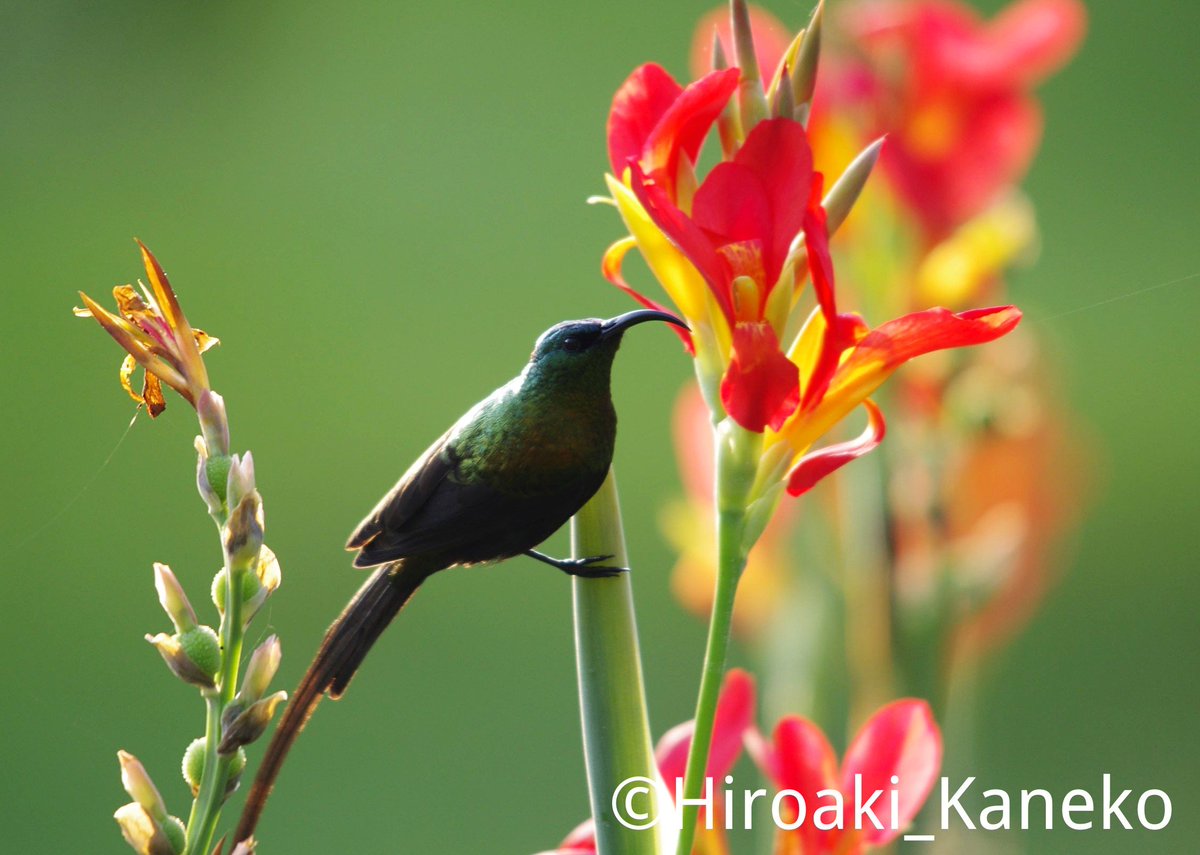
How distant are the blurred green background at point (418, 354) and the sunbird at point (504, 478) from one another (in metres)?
1.28

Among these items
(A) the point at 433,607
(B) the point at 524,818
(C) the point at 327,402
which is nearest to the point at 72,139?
(C) the point at 327,402

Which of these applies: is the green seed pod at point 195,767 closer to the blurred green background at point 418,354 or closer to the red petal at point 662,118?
the red petal at point 662,118

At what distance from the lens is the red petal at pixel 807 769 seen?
0.79ft

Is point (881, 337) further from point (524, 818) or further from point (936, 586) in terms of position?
point (524, 818)

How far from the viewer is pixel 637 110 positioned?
0.67 feet

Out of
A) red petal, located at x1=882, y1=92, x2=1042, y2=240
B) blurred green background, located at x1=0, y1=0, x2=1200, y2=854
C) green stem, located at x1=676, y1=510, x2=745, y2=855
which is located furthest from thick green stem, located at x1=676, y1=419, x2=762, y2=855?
blurred green background, located at x1=0, y1=0, x2=1200, y2=854

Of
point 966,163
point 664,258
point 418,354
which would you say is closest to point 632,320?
point 664,258

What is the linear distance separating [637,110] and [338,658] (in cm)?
9

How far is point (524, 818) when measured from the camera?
175 cm

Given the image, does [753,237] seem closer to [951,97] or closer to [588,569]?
[588,569]

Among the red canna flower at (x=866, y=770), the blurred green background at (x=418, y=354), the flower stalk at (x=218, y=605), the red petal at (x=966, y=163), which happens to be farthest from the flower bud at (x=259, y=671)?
the blurred green background at (x=418, y=354)

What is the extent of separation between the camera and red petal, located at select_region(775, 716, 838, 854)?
0.24m

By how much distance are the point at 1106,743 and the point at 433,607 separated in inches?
36.4

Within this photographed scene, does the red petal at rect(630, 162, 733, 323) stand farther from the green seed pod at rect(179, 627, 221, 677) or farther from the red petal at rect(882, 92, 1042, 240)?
the red petal at rect(882, 92, 1042, 240)
